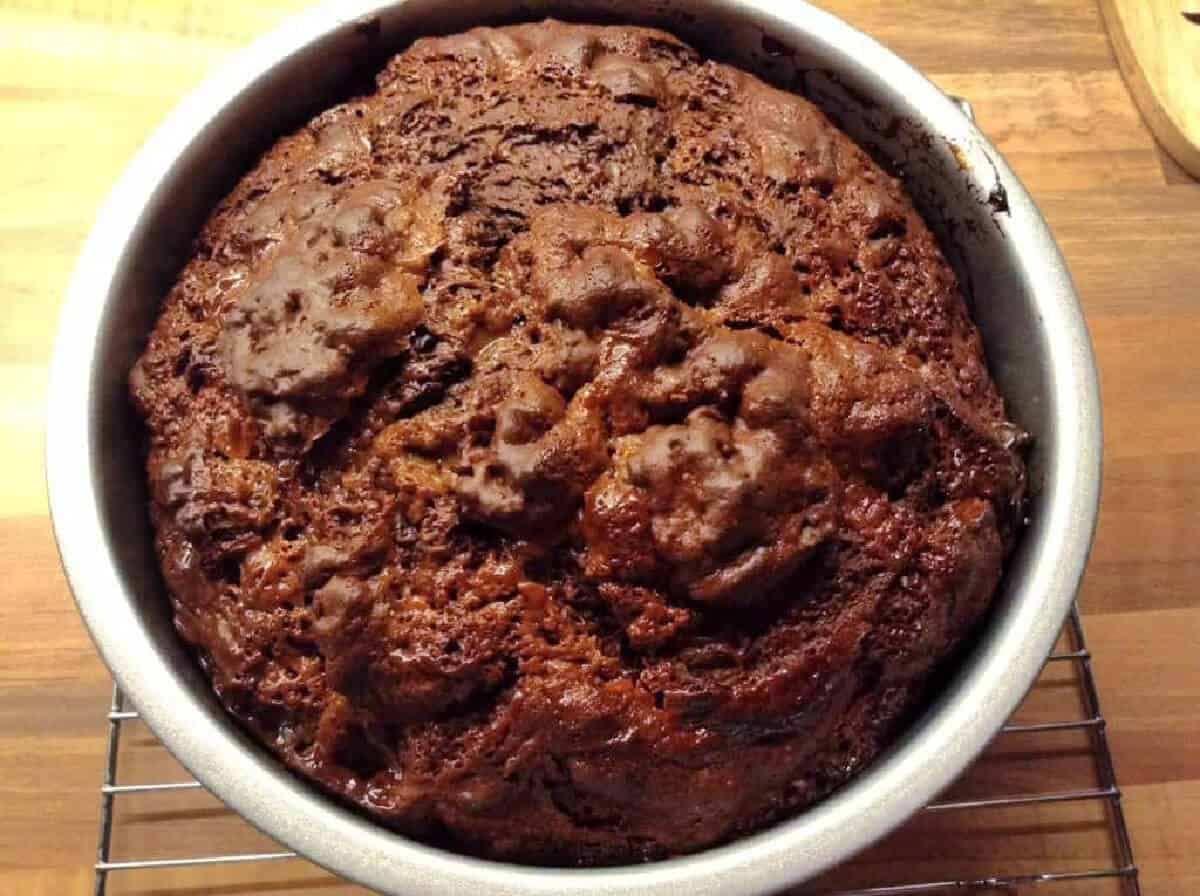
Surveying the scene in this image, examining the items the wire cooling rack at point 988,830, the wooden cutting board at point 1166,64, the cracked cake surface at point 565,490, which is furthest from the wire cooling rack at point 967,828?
the wooden cutting board at point 1166,64

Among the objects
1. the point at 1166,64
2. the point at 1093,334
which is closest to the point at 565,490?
the point at 1093,334

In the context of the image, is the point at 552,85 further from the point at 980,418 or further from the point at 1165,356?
the point at 1165,356

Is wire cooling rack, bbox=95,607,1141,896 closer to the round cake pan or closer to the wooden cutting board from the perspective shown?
the round cake pan

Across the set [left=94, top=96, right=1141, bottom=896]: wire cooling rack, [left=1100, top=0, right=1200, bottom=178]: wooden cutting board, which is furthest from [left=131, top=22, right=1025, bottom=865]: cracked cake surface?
[left=1100, top=0, right=1200, bottom=178]: wooden cutting board

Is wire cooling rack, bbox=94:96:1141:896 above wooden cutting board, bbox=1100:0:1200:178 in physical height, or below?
below

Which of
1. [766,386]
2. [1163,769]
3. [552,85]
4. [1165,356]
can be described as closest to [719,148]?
[552,85]

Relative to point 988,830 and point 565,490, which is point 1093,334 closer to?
point 988,830
